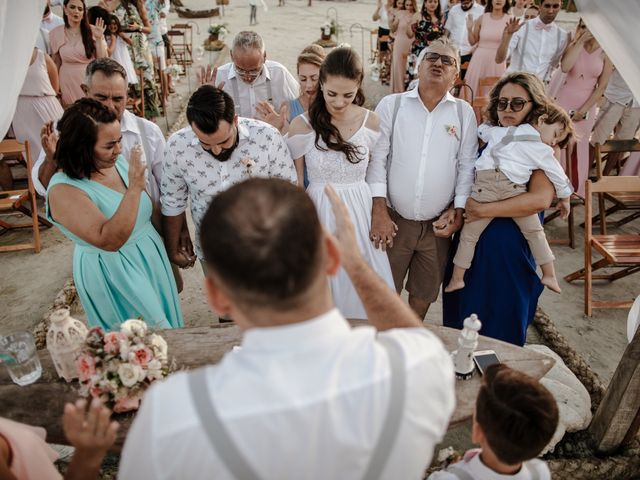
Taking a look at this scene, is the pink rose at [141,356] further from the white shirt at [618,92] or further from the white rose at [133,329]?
the white shirt at [618,92]

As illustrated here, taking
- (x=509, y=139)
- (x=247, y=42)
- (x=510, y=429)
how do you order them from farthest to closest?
1. (x=247, y=42)
2. (x=509, y=139)
3. (x=510, y=429)

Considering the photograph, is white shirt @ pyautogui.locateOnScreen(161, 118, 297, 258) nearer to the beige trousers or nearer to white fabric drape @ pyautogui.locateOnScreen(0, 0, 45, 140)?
white fabric drape @ pyautogui.locateOnScreen(0, 0, 45, 140)

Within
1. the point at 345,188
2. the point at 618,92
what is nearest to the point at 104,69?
the point at 345,188

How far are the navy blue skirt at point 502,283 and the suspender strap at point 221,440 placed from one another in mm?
2657

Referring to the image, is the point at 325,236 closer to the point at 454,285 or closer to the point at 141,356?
the point at 141,356

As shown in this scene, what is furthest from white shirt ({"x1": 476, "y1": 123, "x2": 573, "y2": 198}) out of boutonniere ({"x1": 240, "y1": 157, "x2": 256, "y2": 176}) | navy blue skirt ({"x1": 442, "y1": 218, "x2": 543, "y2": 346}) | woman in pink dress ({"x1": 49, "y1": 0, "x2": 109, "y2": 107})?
woman in pink dress ({"x1": 49, "y1": 0, "x2": 109, "y2": 107})

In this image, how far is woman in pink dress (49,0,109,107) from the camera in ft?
18.7

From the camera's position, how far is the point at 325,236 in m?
1.14

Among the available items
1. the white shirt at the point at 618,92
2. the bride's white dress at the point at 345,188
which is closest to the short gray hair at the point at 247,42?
the bride's white dress at the point at 345,188

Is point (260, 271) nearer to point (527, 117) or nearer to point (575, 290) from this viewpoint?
point (527, 117)

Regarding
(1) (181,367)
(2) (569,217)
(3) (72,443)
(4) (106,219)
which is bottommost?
(2) (569,217)

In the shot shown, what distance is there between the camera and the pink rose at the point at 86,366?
1.97m

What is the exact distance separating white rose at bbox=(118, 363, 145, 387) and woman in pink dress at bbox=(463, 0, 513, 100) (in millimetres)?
6206

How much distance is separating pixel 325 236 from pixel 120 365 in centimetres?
127
